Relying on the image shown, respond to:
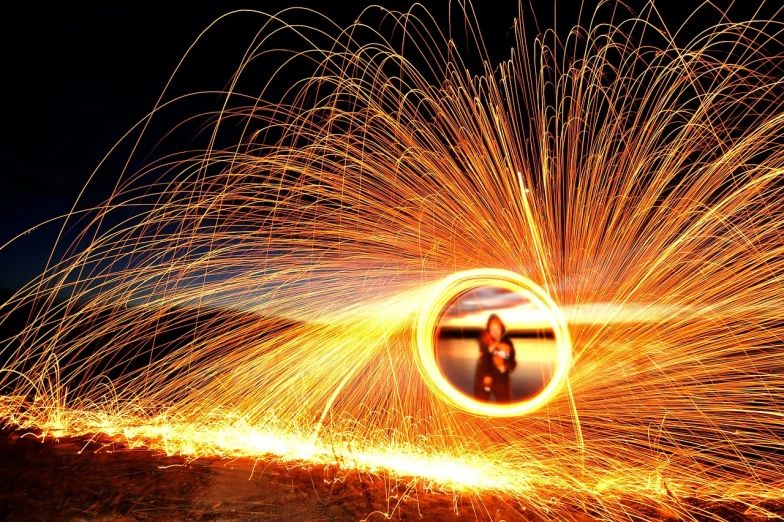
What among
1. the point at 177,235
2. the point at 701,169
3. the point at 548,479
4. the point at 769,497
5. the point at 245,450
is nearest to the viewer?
the point at 769,497

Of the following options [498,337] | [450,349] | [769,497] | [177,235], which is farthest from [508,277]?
[177,235]

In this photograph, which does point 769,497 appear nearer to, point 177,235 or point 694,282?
point 694,282

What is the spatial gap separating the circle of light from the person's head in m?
0.37

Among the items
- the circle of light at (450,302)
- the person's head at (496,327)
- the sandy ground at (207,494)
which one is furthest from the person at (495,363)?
the sandy ground at (207,494)

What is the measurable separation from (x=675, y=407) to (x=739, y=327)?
44.5 inches

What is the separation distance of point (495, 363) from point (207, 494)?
309 cm

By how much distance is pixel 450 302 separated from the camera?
213 inches

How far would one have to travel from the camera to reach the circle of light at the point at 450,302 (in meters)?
4.71

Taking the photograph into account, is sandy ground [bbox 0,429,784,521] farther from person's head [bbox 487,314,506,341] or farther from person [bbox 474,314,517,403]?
person's head [bbox 487,314,506,341]

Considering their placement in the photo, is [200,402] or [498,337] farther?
[200,402]

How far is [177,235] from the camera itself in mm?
5242

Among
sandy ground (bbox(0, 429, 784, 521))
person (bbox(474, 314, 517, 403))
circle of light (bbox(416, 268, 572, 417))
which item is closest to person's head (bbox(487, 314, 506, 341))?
person (bbox(474, 314, 517, 403))

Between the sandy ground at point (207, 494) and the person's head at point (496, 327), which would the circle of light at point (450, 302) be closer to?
the person's head at point (496, 327)

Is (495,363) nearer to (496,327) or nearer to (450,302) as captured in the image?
(496,327)
